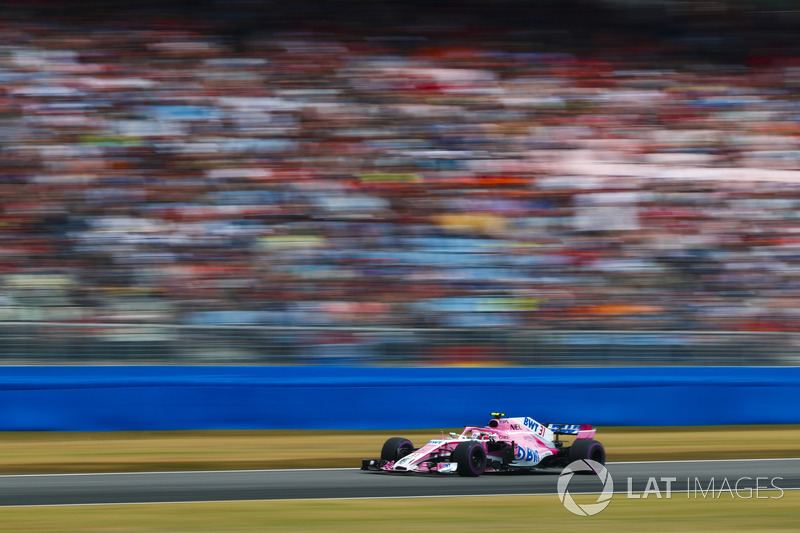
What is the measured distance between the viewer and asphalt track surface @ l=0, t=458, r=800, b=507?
5758mm

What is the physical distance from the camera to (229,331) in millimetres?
9039

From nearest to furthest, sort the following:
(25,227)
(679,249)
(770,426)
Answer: (770,426) < (25,227) < (679,249)

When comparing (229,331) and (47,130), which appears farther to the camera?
(47,130)

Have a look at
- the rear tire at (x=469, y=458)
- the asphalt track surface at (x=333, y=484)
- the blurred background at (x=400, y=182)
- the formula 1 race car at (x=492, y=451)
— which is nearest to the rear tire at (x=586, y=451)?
the formula 1 race car at (x=492, y=451)

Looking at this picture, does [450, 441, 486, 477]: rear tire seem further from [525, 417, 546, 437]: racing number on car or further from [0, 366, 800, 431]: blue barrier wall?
[0, 366, 800, 431]: blue barrier wall

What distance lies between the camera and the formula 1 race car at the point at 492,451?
638 centimetres

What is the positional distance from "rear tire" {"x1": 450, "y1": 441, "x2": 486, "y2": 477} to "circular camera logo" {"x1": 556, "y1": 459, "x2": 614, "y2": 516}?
0.51 m

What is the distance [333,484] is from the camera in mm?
6234

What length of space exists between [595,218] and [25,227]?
19.9 feet

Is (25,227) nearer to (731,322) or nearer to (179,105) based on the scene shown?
(179,105)

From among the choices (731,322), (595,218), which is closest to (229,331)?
(595,218)

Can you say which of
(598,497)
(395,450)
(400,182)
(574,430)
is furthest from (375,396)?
(598,497)

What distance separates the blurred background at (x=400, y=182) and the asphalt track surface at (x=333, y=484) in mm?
2452

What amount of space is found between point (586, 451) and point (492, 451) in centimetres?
61
